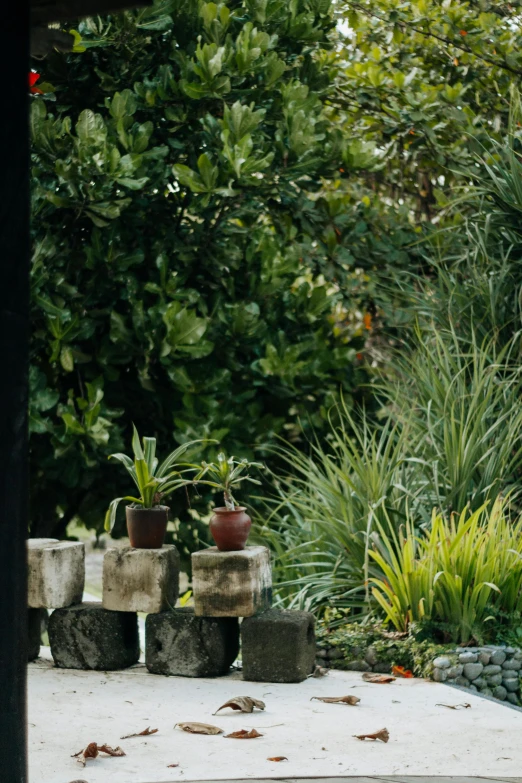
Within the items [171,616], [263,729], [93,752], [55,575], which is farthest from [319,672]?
[93,752]

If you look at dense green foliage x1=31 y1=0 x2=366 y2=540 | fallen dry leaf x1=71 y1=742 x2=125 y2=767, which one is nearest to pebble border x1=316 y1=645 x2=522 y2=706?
fallen dry leaf x1=71 y1=742 x2=125 y2=767

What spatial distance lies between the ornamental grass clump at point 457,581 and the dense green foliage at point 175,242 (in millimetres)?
1881

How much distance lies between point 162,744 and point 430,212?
625 cm

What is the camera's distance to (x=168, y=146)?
7250mm

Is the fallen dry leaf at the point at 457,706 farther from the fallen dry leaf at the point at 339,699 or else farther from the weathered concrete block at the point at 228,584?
the weathered concrete block at the point at 228,584

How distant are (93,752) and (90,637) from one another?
1.48 meters

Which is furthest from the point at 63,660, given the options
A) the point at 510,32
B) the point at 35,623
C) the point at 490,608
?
the point at 510,32

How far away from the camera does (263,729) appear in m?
4.20

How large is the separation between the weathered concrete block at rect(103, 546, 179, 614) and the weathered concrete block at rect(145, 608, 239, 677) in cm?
8

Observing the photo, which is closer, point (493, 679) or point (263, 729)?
point (263, 729)

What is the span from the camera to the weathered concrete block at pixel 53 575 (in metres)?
5.25

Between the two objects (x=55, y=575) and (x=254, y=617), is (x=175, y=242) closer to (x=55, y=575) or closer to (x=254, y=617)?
(x=55, y=575)

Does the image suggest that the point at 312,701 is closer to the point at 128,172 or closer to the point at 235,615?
the point at 235,615

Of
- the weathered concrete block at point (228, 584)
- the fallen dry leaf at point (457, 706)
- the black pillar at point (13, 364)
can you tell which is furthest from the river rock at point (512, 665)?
the black pillar at point (13, 364)
